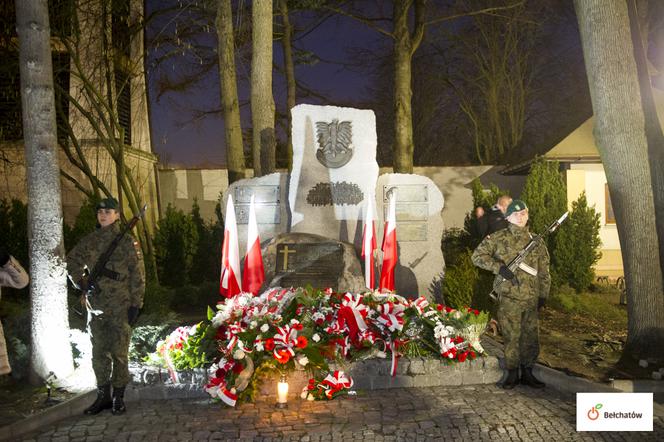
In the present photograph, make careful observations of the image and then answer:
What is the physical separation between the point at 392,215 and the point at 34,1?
507 cm

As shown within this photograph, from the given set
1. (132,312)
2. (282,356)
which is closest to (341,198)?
(282,356)

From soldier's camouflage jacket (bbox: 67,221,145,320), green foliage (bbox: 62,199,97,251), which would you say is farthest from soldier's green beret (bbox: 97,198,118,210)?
green foliage (bbox: 62,199,97,251)

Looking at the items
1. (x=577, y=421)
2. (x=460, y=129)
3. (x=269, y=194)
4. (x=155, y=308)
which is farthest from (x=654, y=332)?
(x=460, y=129)

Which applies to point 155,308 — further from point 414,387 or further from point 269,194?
point 414,387

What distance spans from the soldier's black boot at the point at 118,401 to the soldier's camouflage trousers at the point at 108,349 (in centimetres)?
5

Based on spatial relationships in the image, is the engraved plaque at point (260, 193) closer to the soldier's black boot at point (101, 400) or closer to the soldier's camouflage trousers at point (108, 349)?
the soldier's camouflage trousers at point (108, 349)

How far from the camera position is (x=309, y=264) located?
8.06 m

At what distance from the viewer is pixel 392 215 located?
340 inches

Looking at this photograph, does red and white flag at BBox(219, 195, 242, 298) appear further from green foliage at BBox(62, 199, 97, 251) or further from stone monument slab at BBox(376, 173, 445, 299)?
green foliage at BBox(62, 199, 97, 251)

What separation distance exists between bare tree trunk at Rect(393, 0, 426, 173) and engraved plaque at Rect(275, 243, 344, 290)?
730cm

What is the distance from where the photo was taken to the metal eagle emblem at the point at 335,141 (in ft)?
31.0

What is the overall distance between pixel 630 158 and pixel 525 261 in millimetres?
2003

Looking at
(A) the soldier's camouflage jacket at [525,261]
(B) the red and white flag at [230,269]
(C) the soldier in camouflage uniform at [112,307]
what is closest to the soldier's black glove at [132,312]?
(C) the soldier in camouflage uniform at [112,307]

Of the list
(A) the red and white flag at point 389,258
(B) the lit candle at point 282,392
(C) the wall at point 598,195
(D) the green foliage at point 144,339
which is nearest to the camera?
(B) the lit candle at point 282,392
